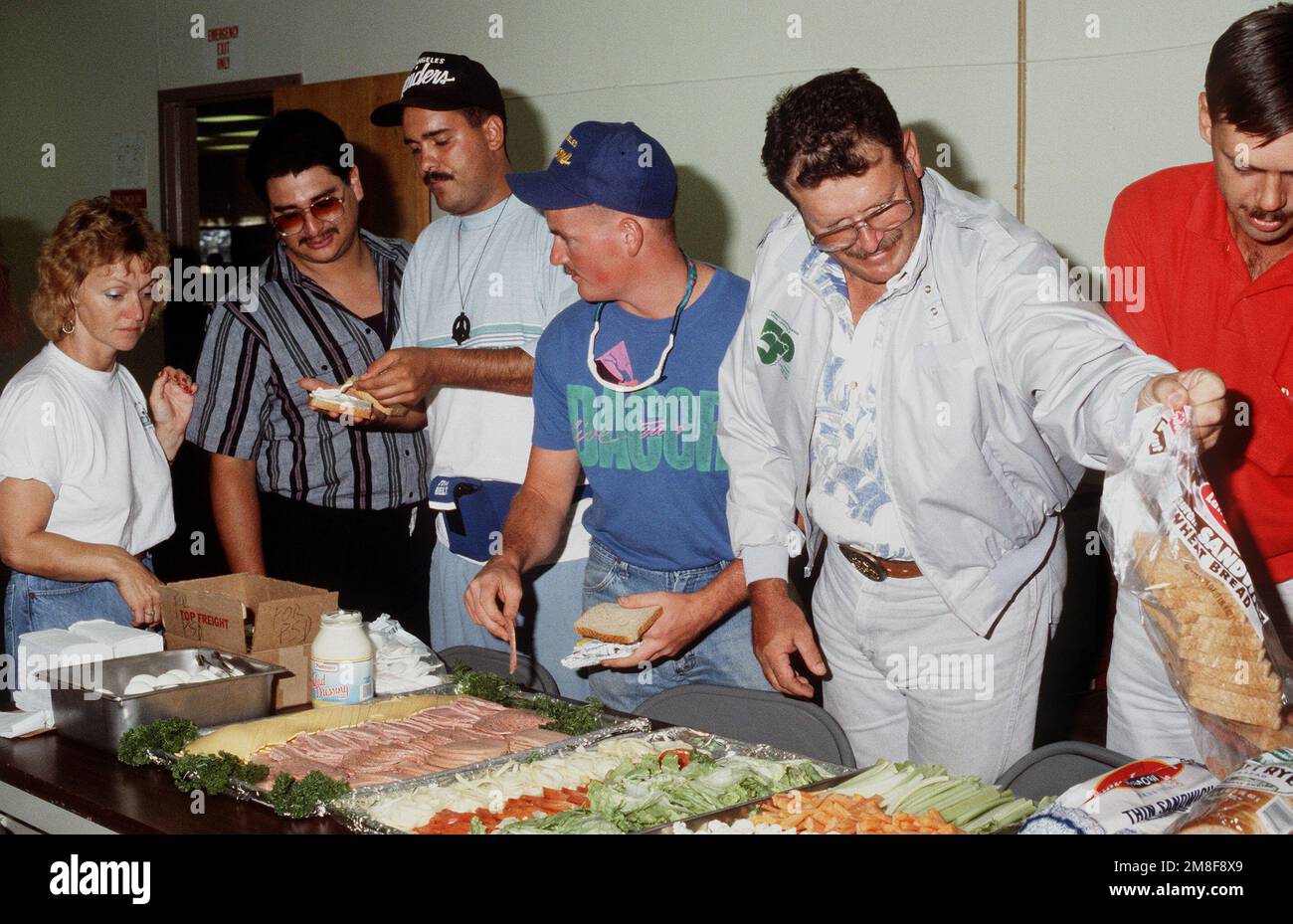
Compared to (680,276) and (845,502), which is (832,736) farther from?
(680,276)

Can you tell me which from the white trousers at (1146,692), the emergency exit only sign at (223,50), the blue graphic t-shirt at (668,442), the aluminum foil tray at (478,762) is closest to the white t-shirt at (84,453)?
the aluminum foil tray at (478,762)

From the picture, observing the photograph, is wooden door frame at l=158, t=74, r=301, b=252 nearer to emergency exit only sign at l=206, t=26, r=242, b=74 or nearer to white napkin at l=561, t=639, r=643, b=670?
emergency exit only sign at l=206, t=26, r=242, b=74

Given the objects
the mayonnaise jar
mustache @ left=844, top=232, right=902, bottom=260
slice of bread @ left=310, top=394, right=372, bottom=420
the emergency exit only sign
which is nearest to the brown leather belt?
mustache @ left=844, top=232, right=902, bottom=260

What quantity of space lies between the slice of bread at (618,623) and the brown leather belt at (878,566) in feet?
1.25

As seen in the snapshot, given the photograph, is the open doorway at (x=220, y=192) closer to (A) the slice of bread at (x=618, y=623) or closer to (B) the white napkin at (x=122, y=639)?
(B) the white napkin at (x=122, y=639)

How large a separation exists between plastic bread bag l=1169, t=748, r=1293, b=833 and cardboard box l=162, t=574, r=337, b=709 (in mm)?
1585

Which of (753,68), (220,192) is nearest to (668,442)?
(753,68)

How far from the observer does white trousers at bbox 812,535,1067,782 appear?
90.8 inches

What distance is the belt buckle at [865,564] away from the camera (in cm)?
235

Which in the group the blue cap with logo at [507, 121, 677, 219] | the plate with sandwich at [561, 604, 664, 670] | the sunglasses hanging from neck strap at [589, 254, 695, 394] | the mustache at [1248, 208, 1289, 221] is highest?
the blue cap with logo at [507, 121, 677, 219]

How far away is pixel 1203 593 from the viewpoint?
1608 millimetres

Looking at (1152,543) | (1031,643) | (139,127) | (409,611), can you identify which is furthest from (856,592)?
(139,127)

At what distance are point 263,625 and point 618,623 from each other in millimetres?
673

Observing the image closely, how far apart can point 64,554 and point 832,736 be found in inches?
66.3
